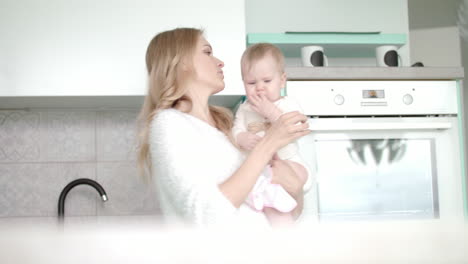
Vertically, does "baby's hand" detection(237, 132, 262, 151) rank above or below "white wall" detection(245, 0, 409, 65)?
below

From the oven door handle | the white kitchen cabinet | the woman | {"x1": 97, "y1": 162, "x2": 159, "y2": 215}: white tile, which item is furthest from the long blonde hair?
{"x1": 97, "y1": 162, "x2": 159, "y2": 215}: white tile

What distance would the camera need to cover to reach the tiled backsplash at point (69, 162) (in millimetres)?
2281

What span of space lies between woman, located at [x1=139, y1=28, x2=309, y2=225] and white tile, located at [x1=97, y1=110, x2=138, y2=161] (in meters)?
0.98

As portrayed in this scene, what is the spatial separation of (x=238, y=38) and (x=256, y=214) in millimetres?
949

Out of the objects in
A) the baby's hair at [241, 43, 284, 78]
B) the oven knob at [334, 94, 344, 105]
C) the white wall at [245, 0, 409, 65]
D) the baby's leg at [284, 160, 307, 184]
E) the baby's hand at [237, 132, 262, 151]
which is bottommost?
the baby's leg at [284, 160, 307, 184]

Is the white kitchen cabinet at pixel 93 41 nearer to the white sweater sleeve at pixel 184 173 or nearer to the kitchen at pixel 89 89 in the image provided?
the kitchen at pixel 89 89

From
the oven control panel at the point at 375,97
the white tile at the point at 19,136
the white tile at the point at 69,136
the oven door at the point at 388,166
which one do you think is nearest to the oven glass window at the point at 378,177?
the oven door at the point at 388,166

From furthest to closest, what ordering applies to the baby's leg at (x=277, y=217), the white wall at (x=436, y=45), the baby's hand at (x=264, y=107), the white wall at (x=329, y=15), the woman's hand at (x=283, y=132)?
the white wall at (x=436, y=45)
the white wall at (x=329, y=15)
the baby's hand at (x=264, y=107)
the baby's leg at (x=277, y=217)
the woman's hand at (x=283, y=132)

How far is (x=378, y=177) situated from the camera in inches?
79.1

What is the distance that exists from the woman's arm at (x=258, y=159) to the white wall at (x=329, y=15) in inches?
53.0

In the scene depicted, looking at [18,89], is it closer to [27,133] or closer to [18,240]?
[27,133]

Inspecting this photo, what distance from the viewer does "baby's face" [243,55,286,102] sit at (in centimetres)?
141

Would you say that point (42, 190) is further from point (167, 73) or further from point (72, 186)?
point (167, 73)

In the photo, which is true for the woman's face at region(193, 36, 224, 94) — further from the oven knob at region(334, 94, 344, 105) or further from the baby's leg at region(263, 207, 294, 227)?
the oven knob at region(334, 94, 344, 105)
